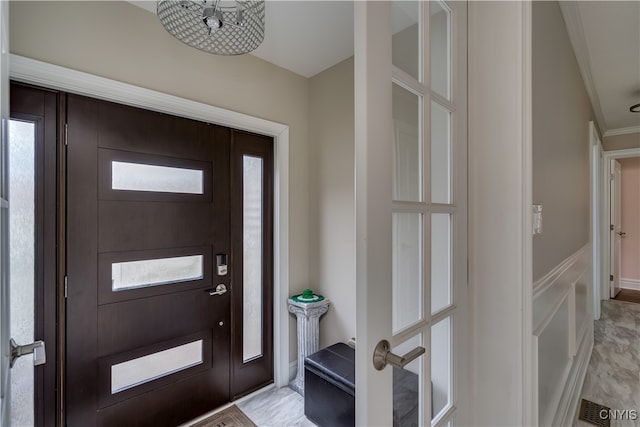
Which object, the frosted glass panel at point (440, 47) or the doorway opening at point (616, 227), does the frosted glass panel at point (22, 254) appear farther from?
the doorway opening at point (616, 227)

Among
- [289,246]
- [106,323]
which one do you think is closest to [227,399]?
[106,323]

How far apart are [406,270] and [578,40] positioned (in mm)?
2255

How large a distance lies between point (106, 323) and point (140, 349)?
0.26 metres

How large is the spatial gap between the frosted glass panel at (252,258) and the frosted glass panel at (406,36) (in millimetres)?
1563

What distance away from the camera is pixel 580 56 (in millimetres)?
2154

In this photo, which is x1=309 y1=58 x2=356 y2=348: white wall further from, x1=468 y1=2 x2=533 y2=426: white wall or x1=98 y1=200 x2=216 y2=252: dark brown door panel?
x1=468 y1=2 x2=533 y2=426: white wall

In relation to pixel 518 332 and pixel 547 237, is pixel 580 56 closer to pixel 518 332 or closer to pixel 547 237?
pixel 547 237

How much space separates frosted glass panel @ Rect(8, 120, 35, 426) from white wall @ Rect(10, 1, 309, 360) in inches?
17.1

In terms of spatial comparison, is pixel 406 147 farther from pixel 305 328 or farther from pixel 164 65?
pixel 305 328

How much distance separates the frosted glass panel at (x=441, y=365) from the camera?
38.5 inches

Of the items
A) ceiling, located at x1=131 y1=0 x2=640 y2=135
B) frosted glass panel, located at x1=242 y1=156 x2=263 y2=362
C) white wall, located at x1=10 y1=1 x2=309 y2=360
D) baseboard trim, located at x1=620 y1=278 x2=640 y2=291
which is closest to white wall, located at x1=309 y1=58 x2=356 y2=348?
white wall, located at x1=10 y1=1 x2=309 y2=360

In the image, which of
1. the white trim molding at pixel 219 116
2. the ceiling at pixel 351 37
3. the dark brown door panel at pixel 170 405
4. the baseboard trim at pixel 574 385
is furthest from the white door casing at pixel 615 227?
the dark brown door panel at pixel 170 405

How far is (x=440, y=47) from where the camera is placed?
1024 millimetres

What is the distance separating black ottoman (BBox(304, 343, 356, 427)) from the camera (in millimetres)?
1688
